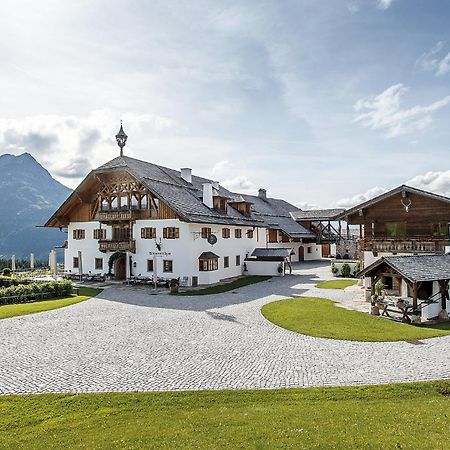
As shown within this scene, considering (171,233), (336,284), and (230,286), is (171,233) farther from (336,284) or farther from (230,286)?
(336,284)

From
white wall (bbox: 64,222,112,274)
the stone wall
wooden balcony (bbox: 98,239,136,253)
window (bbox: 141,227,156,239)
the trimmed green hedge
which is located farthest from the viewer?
the stone wall

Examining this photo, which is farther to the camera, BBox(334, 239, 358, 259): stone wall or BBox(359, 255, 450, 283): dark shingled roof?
BBox(334, 239, 358, 259): stone wall

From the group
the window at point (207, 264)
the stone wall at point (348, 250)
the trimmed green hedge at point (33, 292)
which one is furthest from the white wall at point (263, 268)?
the trimmed green hedge at point (33, 292)

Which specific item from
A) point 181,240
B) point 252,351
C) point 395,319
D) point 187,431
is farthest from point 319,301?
point 187,431

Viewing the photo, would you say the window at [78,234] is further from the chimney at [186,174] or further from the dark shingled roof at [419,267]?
the dark shingled roof at [419,267]

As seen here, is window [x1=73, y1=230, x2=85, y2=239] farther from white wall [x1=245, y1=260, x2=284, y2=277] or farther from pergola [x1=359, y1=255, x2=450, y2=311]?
pergola [x1=359, y1=255, x2=450, y2=311]

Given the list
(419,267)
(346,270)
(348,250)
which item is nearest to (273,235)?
(348,250)

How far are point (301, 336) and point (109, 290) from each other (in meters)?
16.5

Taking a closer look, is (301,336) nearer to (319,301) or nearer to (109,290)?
(319,301)

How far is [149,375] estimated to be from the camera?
11516mm

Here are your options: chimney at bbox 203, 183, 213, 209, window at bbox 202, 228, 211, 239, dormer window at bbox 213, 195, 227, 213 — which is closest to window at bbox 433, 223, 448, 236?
window at bbox 202, 228, 211, 239

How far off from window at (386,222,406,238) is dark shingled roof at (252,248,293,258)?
1068cm

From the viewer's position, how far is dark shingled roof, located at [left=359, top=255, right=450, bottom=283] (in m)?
18.5

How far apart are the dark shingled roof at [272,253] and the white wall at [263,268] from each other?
115cm
